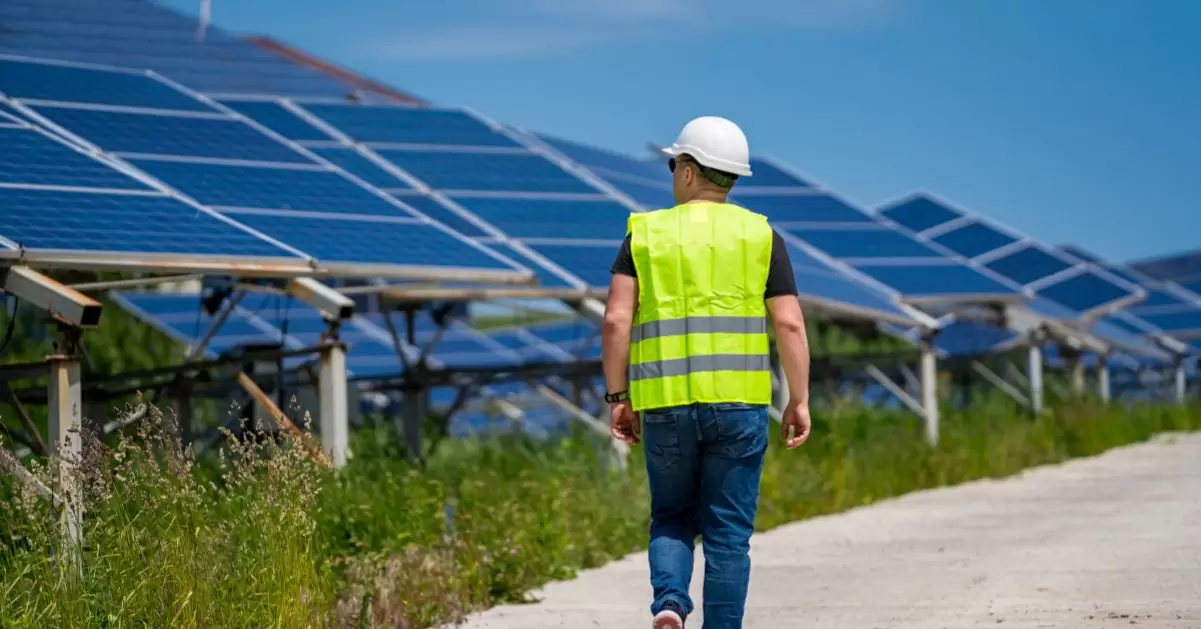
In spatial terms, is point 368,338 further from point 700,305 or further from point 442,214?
point 700,305

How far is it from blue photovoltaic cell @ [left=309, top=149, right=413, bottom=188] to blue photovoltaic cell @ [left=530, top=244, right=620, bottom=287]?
1.66 meters

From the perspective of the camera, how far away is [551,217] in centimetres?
1609

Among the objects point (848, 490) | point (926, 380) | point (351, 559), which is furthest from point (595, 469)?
point (926, 380)

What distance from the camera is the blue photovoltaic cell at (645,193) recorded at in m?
18.6

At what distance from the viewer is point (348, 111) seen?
60.3ft

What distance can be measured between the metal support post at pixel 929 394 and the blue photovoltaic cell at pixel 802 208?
150 inches

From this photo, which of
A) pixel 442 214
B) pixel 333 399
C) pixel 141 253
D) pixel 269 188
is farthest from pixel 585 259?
pixel 141 253

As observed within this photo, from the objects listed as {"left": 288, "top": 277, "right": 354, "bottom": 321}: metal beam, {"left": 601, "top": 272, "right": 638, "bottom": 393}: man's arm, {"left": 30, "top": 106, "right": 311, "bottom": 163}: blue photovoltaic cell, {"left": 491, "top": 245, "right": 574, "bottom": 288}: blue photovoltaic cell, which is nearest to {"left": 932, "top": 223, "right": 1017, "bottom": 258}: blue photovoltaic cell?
{"left": 491, "top": 245, "right": 574, "bottom": 288}: blue photovoltaic cell

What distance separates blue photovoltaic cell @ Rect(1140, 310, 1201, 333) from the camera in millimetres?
37250

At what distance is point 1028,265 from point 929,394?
1067 cm

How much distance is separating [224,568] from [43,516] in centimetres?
86

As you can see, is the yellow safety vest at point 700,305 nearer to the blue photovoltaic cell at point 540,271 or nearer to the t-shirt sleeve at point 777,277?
the t-shirt sleeve at point 777,277

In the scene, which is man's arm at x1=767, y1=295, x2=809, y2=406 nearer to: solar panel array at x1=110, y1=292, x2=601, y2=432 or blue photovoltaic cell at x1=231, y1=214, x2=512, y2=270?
blue photovoltaic cell at x1=231, y1=214, x2=512, y2=270

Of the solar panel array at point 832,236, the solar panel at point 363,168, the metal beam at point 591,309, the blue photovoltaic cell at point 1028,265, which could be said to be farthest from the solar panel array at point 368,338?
the blue photovoltaic cell at point 1028,265
